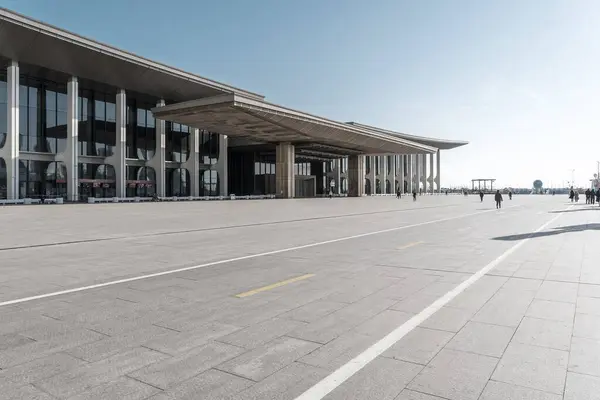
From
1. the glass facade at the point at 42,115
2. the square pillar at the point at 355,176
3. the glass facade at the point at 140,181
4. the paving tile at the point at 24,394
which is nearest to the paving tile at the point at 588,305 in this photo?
the paving tile at the point at 24,394

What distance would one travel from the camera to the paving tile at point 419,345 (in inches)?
167

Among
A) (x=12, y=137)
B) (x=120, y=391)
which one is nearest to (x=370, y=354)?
(x=120, y=391)

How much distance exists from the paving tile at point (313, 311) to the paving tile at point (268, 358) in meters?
0.81

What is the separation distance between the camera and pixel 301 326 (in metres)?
5.22

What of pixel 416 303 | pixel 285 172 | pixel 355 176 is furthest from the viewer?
pixel 355 176

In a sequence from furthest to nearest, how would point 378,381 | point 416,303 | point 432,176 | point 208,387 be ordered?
point 432,176, point 416,303, point 378,381, point 208,387

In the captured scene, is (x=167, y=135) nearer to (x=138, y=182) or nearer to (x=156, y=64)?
(x=138, y=182)

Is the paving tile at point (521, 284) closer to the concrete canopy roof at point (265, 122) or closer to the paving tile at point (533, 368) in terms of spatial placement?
the paving tile at point (533, 368)

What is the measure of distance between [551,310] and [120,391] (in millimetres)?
5254

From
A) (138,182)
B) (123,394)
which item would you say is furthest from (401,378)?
(138,182)

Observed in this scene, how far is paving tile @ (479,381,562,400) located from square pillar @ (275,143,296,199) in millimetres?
59611

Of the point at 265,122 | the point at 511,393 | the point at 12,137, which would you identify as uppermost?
the point at 265,122

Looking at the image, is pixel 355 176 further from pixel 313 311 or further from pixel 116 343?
pixel 116 343

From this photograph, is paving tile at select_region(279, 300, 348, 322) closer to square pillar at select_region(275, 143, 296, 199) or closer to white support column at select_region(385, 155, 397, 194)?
square pillar at select_region(275, 143, 296, 199)
